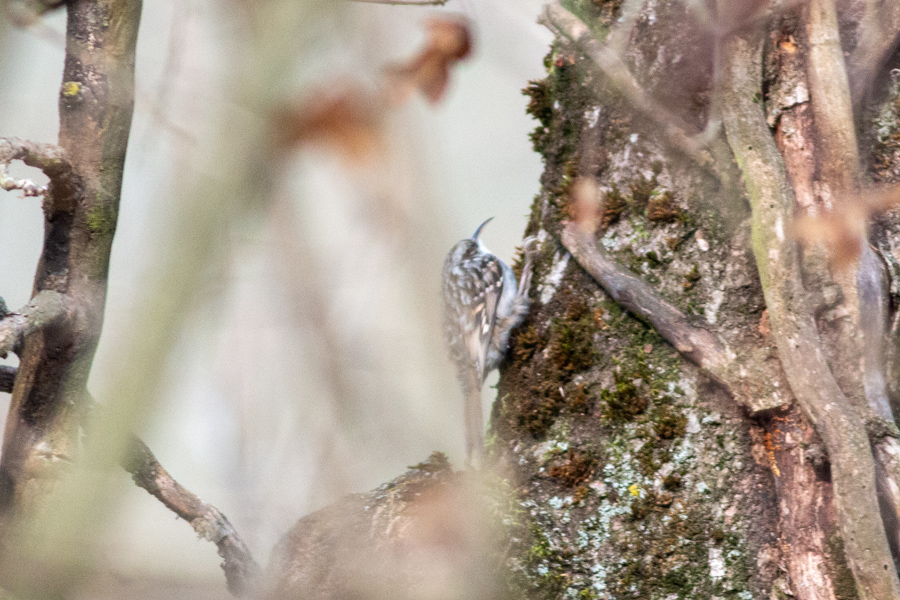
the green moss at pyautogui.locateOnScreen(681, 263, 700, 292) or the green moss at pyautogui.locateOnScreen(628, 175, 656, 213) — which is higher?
the green moss at pyautogui.locateOnScreen(628, 175, 656, 213)

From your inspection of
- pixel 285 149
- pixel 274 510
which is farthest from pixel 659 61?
pixel 274 510

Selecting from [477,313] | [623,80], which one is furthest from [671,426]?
[477,313]

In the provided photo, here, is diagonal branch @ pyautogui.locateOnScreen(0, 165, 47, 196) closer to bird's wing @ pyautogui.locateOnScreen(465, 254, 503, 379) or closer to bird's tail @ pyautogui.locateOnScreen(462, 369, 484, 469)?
bird's tail @ pyautogui.locateOnScreen(462, 369, 484, 469)

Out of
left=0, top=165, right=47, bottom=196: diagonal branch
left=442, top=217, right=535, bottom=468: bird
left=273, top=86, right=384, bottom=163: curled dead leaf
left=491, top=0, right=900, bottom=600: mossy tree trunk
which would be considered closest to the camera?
left=0, top=165, right=47, bottom=196: diagonal branch

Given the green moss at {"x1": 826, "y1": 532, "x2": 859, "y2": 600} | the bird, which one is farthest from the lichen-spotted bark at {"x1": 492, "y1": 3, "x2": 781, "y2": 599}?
the bird

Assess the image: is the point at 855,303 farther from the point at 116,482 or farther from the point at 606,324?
the point at 116,482

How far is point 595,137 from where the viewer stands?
7.58ft

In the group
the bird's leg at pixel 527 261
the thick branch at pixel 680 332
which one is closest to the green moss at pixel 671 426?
the thick branch at pixel 680 332

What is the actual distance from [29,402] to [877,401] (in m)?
2.00

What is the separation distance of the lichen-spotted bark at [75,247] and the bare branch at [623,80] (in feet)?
4.50

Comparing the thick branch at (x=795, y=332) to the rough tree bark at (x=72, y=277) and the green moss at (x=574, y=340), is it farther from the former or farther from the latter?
the rough tree bark at (x=72, y=277)

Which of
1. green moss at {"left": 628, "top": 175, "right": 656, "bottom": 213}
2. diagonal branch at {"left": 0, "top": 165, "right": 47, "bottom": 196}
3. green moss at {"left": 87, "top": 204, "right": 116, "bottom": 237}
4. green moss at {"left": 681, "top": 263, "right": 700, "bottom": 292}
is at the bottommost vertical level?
diagonal branch at {"left": 0, "top": 165, "right": 47, "bottom": 196}

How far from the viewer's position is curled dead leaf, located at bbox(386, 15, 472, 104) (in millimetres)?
2096

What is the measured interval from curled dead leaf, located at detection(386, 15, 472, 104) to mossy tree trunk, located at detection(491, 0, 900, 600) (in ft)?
1.13
